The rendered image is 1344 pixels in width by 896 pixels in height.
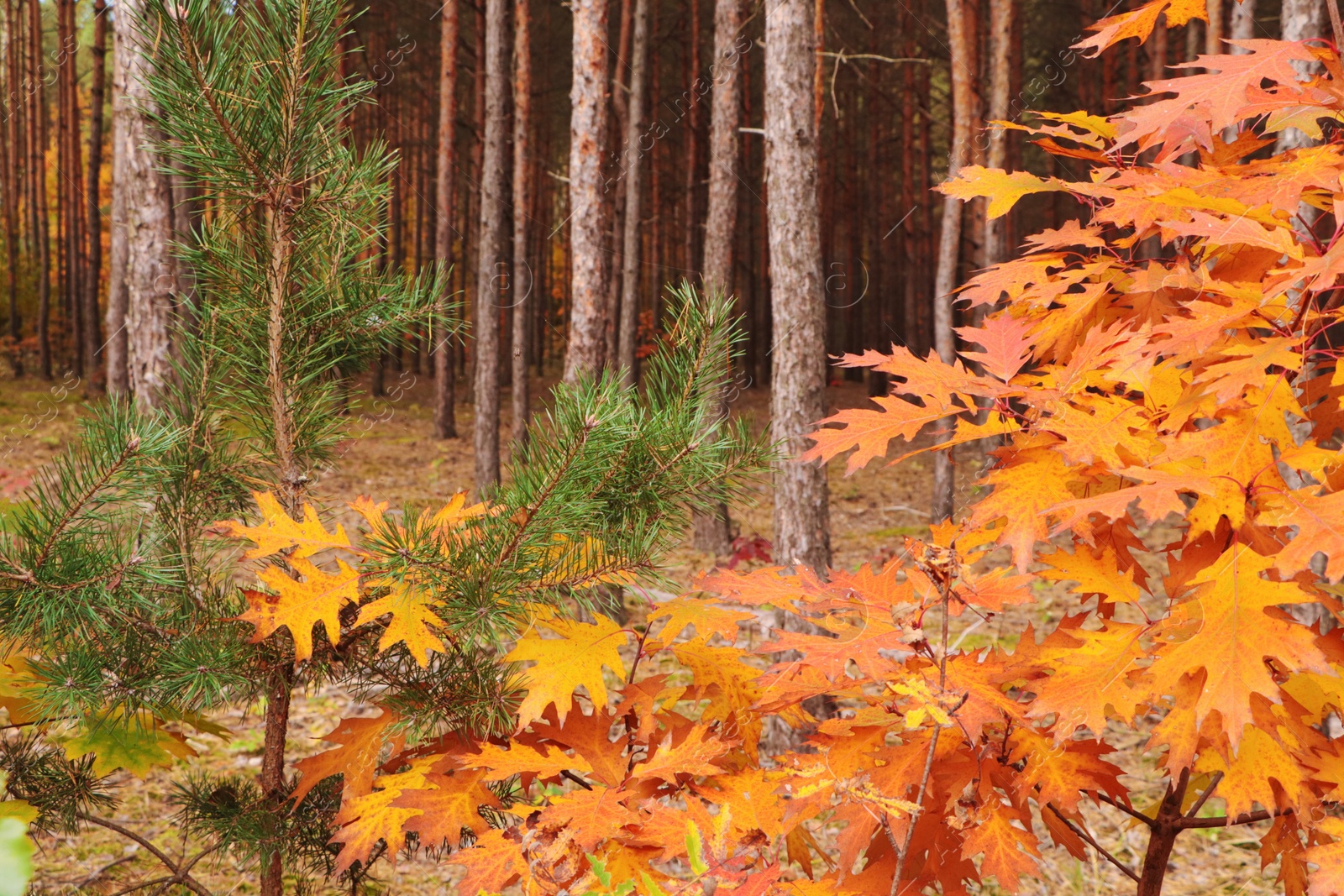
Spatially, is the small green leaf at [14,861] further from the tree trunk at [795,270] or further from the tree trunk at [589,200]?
the tree trunk at [589,200]

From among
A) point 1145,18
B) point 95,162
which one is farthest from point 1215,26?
point 95,162

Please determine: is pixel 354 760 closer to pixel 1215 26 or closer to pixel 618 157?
pixel 1215 26

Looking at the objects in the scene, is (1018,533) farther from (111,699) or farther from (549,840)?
(111,699)


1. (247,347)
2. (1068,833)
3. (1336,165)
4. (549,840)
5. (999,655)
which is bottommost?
(1068,833)

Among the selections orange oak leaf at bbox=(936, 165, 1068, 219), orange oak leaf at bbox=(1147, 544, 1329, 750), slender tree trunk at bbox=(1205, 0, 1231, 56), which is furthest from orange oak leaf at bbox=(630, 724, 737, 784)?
slender tree trunk at bbox=(1205, 0, 1231, 56)

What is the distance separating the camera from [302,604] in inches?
57.8

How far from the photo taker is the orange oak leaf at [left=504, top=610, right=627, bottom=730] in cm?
144

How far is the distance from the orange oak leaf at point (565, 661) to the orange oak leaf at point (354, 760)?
311 mm

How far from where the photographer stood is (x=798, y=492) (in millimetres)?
4074

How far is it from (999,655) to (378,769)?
120 centimetres

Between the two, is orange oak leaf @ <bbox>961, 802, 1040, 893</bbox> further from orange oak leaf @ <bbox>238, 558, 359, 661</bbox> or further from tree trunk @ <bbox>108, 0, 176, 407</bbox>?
tree trunk @ <bbox>108, 0, 176, 407</bbox>

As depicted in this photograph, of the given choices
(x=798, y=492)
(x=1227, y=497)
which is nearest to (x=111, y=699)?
→ (x=1227, y=497)

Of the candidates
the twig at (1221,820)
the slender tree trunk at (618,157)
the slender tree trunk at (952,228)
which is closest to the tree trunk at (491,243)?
the slender tree trunk at (618,157)

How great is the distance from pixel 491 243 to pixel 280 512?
29.1 ft
